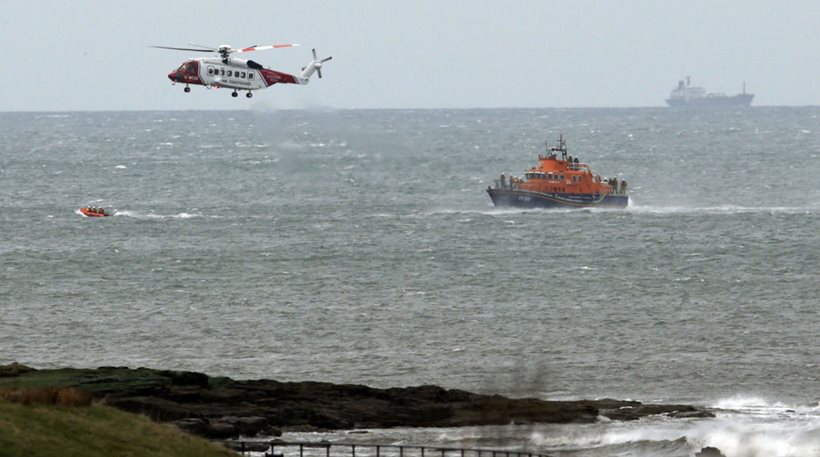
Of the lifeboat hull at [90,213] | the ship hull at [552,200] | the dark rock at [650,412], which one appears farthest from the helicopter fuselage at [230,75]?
the lifeboat hull at [90,213]

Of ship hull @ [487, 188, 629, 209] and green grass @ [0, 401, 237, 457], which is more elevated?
green grass @ [0, 401, 237, 457]

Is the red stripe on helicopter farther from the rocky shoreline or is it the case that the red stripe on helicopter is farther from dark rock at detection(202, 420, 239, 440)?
dark rock at detection(202, 420, 239, 440)

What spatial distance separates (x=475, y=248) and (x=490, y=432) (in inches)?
2083

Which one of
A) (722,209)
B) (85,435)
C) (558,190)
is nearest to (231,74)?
(85,435)

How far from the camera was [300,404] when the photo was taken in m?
50.7

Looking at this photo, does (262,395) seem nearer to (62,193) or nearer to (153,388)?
(153,388)

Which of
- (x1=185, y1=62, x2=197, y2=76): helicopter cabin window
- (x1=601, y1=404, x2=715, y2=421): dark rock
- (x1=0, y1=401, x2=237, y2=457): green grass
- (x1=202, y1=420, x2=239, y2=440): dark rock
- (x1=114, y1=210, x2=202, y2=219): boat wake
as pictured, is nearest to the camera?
(x1=0, y1=401, x2=237, y2=457): green grass

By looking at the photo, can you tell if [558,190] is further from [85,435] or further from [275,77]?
[85,435]

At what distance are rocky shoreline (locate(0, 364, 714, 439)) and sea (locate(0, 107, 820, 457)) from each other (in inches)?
50.7

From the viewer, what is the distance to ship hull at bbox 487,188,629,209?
122 m

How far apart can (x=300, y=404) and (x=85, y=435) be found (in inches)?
625

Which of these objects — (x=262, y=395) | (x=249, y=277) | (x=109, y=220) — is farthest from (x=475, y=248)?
(x=262, y=395)

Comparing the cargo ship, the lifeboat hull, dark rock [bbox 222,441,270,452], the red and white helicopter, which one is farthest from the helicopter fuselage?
the lifeboat hull

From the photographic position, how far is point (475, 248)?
101m
